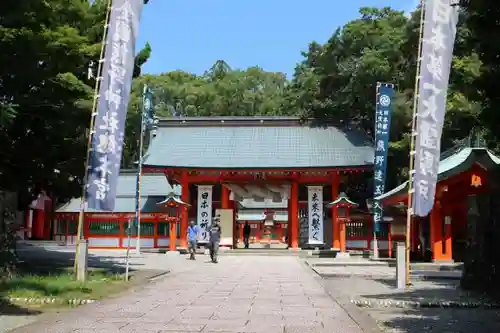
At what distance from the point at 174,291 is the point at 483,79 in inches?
288

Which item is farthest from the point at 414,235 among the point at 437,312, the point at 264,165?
the point at 437,312

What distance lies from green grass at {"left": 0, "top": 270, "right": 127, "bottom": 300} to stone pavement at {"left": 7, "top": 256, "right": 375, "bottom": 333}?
0.57 meters

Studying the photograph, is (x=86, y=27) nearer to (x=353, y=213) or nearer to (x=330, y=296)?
(x=330, y=296)

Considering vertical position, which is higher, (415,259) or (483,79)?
(483,79)

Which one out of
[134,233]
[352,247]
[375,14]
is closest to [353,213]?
[352,247]

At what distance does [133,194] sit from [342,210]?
1390cm

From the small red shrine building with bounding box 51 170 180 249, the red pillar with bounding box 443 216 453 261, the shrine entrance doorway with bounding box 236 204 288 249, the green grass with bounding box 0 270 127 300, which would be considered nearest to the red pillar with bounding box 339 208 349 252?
the red pillar with bounding box 443 216 453 261

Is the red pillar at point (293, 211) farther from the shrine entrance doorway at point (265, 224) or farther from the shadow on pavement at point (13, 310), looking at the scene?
the shadow on pavement at point (13, 310)

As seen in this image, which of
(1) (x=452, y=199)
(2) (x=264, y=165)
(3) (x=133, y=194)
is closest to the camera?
(1) (x=452, y=199)

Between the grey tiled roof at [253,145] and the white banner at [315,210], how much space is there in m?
1.78

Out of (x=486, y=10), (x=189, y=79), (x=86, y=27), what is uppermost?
(x=189, y=79)

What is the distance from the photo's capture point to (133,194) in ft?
115

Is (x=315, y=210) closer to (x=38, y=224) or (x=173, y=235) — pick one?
(x=173, y=235)

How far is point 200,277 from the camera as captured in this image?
603 inches
